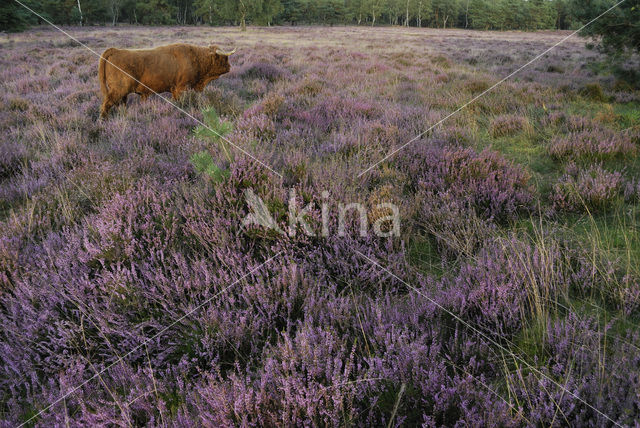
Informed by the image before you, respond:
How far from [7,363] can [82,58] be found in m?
14.9

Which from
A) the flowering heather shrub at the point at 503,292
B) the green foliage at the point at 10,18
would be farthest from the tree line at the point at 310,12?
the flowering heather shrub at the point at 503,292

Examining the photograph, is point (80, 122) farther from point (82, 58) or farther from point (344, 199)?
point (82, 58)

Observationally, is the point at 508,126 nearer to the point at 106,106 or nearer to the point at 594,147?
the point at 594,147

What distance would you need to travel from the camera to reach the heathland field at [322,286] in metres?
Result: 1.31

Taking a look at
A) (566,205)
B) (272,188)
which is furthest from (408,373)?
(566,205)

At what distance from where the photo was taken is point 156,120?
557cm

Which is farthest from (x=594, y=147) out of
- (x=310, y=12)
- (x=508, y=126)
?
(x=310, y=12)

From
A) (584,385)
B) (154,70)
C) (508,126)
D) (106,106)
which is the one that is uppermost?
(154,70)

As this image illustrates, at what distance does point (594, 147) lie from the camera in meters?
4.11

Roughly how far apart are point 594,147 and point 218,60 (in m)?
6.47

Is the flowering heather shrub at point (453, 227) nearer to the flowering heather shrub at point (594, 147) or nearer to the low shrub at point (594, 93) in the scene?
the flowering heather shrub at point (594, 147)

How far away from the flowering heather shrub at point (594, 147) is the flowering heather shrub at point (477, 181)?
3.97 feet

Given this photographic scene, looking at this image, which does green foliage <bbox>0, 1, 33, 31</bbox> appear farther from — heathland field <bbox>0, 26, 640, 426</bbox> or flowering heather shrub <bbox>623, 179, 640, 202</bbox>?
flowering heather shrub <bbox>623, 179, 640, 202</bbox>

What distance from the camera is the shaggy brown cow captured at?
5602 mm
